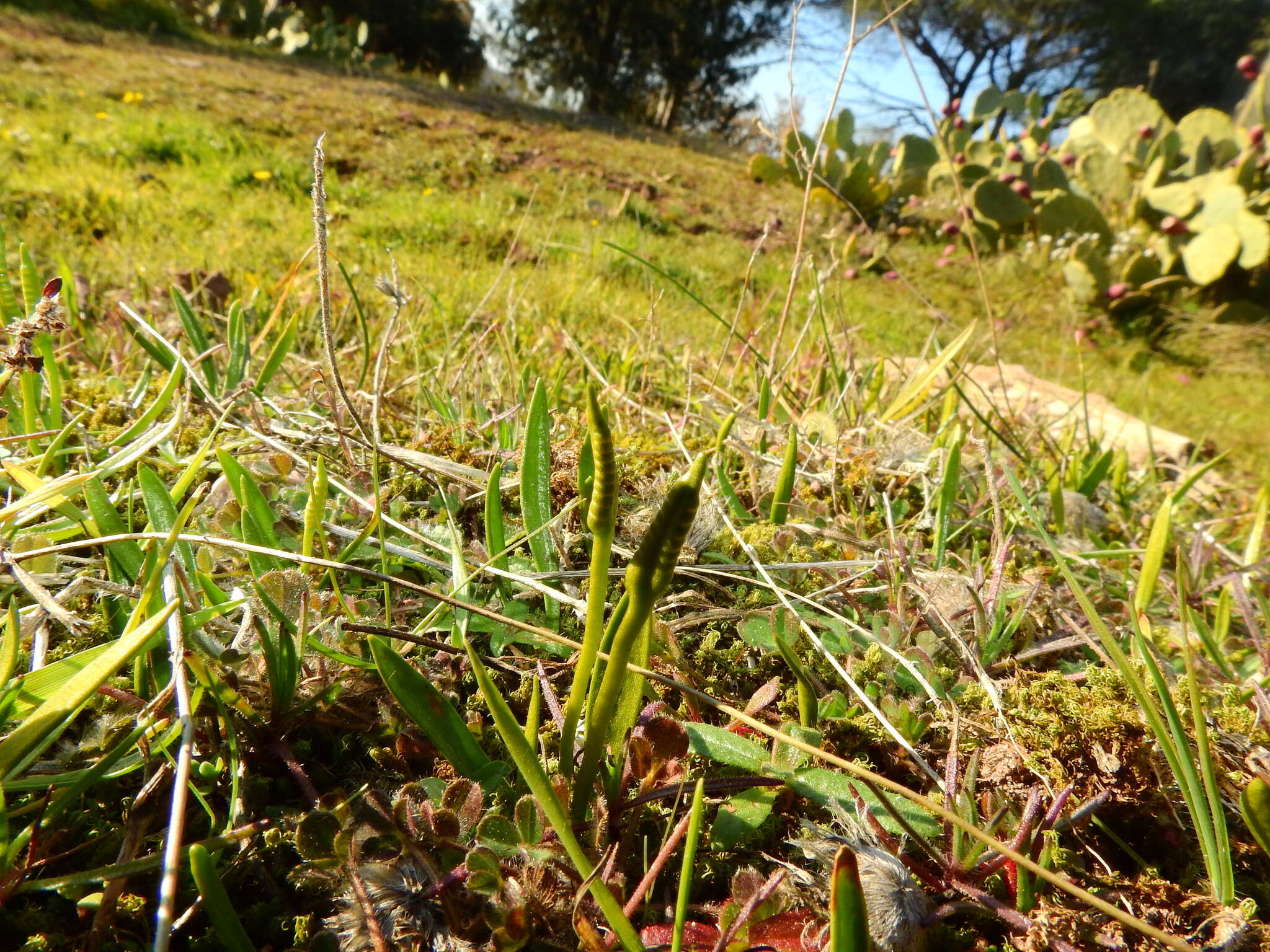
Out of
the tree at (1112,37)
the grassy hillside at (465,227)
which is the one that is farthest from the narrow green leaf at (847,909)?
the tree at (1112,37)

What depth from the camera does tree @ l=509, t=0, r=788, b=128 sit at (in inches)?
543

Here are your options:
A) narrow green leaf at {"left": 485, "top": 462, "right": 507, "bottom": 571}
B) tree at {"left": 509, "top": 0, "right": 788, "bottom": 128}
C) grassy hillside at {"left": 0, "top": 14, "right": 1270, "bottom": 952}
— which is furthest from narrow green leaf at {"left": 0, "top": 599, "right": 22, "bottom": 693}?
tree at {"left": 509, "top": 0, "right": 788, "bottom": 128}

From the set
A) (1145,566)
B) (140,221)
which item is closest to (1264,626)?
(1145,566)

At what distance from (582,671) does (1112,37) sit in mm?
26673

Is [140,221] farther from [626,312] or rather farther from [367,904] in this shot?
[367,904]

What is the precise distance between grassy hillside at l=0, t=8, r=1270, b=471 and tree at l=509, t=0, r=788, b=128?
27.4 feet

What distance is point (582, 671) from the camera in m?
0.51

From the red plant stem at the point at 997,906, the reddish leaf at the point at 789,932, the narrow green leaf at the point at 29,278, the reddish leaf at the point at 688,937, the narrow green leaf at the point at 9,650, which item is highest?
the narrow green leaf at the point at 29,278

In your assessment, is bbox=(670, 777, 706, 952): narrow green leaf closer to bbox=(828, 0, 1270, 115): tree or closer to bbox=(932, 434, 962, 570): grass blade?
bbox=(932, 434, 962, 570): grass blade

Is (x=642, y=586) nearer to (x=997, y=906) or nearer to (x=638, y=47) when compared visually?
(x=997, y=906)

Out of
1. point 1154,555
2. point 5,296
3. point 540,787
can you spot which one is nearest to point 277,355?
point 5,296

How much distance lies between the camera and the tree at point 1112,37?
1903 centimetres

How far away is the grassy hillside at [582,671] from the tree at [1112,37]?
21.2m

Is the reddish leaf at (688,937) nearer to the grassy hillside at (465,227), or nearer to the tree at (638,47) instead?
the grassy hillside at (465,227)
